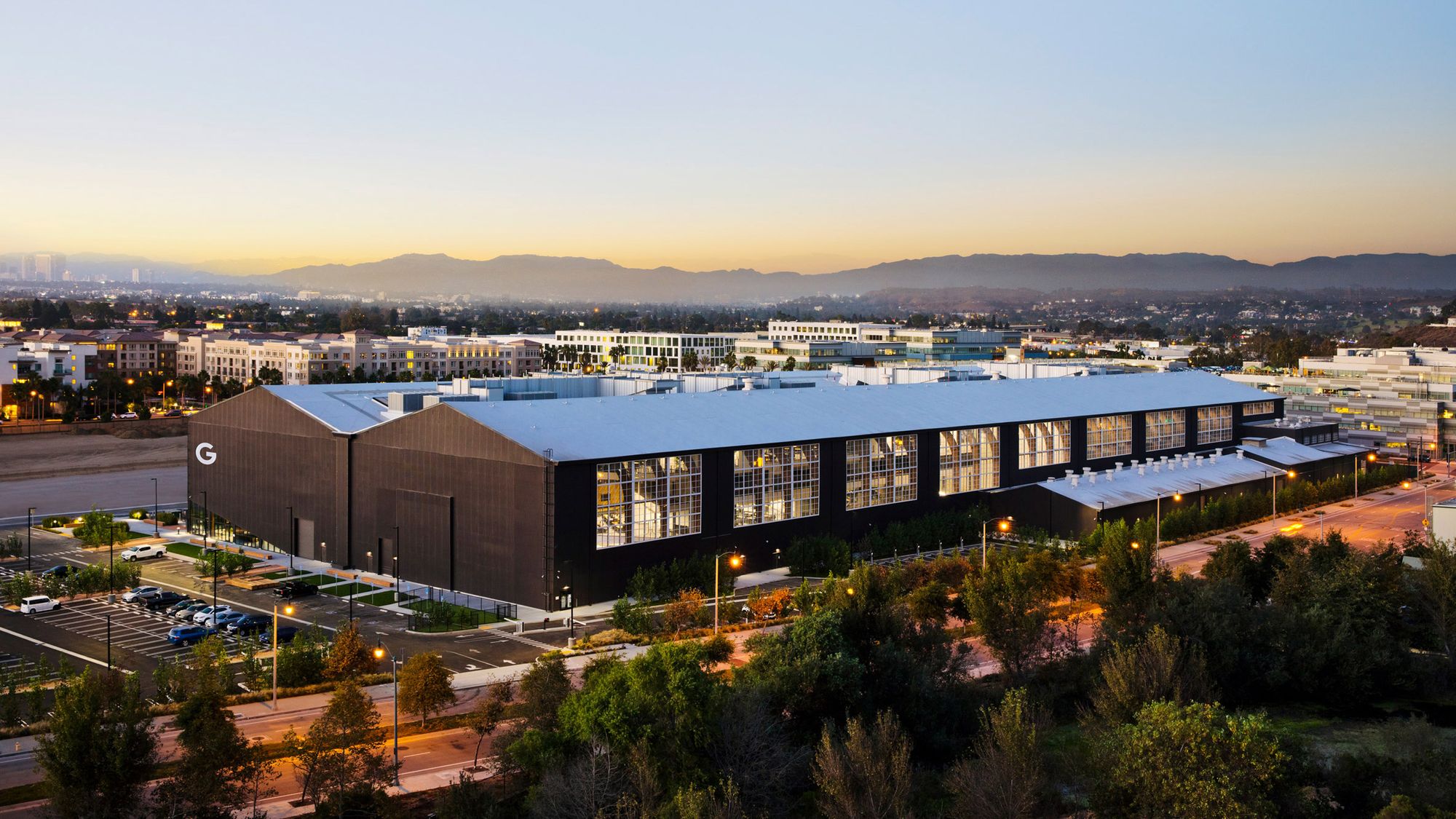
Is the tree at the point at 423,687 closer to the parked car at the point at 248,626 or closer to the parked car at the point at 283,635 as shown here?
the parked car at the point at 283,635

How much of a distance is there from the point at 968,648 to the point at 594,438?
20.1m

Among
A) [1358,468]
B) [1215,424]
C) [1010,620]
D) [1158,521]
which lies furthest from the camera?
[1358,468]

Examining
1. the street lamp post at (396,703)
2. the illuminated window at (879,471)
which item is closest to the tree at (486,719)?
the street lamp post at (396,703)

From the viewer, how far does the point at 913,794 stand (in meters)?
29.1

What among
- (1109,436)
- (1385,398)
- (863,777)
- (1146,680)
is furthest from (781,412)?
(1385,398)

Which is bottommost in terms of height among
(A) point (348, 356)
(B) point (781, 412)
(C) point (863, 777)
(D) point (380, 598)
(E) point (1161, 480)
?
(D) point (380, 598)

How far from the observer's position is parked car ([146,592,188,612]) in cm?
4931

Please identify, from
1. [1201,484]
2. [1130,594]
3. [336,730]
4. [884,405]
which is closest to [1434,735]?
[1130,594]

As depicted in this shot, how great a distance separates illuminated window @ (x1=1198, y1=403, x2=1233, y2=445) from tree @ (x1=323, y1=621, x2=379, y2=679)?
6603 cm

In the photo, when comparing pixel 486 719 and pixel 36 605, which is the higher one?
pixel 486 719

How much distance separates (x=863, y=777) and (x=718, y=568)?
2166 centimetres

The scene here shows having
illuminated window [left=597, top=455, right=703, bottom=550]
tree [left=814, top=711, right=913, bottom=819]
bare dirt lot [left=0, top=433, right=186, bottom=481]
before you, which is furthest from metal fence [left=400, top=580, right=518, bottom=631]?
bare dirt lot [left=0, top=433, right=186, bottom=481]

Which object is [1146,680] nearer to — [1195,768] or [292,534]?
[1195,768]

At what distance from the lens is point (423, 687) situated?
33.6 metres
